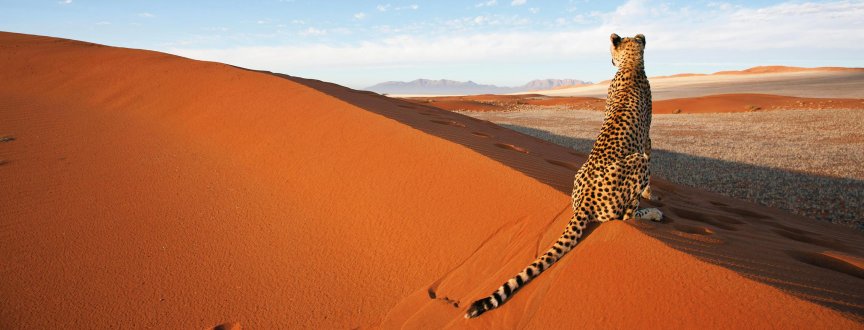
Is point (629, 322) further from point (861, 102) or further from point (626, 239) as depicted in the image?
point (861, 102)

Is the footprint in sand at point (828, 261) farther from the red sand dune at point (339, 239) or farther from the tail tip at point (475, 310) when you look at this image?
the tail tip at point (475, 310)

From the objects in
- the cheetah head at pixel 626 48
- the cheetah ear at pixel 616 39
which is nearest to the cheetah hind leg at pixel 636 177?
the cheetah head at pixel 626 48

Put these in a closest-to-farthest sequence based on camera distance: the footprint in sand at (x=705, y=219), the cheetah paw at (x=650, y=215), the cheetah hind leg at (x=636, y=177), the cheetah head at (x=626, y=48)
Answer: the cheetah hind leg at (x=636, y=177) < the cheetah paw at (x=650, y=215) < the footprint in sand at (x=705, y=219) < the cheetah head at (x=626, y=48)

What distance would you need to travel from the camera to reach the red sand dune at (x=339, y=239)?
2.46m

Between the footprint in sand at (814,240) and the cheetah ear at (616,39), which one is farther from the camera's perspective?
the cheetah ear at (616,39)

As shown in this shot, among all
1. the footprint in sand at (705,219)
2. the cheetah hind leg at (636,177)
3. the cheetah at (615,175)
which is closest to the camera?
the cheetah at (615,175)

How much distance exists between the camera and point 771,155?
10.5 meters

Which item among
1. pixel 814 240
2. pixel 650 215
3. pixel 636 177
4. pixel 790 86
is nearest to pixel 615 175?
pixel 636 177

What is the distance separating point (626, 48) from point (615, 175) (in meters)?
1.99

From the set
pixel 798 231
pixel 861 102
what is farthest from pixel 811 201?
pixel 861 102

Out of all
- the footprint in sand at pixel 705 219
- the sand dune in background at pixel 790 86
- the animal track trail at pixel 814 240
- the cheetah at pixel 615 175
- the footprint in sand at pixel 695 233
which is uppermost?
the sand dune in background at pixel 790 86

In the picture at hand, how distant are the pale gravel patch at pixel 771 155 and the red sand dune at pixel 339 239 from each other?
1.95 meters

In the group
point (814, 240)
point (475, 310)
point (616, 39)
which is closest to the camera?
point (475, 310)

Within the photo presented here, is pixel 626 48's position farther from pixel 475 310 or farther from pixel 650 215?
pixel 475 310
